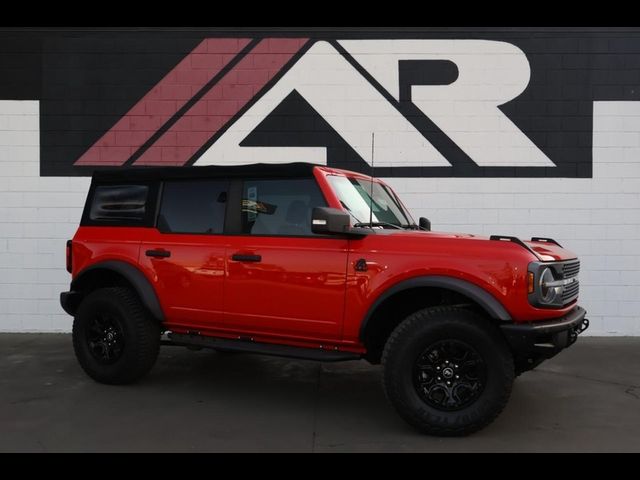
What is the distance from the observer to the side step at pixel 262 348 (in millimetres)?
4445

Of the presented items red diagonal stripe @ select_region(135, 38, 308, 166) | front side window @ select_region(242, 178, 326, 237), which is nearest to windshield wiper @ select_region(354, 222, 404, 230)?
front side window @ select_region(242, 178, 326, 237)

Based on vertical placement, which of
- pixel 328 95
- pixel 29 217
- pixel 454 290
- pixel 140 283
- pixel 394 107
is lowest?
pixel 140 283

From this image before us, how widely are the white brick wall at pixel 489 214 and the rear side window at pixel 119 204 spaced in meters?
2.71

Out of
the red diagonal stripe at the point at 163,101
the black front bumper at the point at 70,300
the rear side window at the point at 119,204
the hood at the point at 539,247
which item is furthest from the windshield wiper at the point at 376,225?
the red diagonal stripe at the point at 163,101

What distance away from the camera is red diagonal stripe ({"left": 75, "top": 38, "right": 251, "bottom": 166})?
8.02 m

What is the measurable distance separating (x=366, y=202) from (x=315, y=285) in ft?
3.16

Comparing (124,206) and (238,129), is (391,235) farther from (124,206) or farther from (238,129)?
(238,129)

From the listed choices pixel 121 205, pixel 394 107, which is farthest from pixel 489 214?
pixel 121 205

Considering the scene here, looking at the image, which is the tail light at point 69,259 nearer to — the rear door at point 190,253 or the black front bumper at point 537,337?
the rear door at point 190,253

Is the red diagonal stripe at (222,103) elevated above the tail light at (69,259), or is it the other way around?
the red diagonal stripe at (222,103)

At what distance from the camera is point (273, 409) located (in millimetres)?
4680

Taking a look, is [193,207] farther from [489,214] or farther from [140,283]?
[489,214]

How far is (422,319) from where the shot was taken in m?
4.14

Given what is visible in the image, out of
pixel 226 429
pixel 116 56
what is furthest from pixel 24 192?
pixel 226 429
